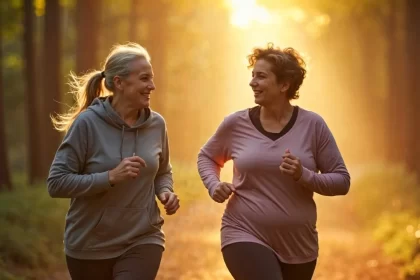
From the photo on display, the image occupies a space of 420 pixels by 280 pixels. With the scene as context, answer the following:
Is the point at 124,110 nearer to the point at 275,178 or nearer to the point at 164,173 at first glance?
the point at 164,173

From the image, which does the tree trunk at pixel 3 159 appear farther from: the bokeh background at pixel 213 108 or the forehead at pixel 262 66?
the forehead at pixel 262 66

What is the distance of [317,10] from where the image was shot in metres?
23.8

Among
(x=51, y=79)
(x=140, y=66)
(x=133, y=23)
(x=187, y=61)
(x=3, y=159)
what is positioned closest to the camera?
(x=140, y=66)

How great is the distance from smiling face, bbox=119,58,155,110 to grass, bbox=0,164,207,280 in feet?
12.7

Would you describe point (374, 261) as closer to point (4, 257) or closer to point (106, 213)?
point (4, 257)

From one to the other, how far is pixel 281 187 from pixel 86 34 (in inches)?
537

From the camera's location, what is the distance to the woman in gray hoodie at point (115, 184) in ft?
18.2

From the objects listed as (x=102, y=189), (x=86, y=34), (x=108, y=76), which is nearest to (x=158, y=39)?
(x=86, y=34)

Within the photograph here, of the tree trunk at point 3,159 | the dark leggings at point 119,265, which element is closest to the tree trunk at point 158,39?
the tree trunk at point 3,159

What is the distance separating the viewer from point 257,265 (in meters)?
5.76

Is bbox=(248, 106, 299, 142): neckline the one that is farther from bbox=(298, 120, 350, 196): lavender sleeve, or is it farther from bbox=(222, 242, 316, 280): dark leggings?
bbox=(222, 242, 316, 280): dark leggings

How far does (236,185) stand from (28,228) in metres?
6.31

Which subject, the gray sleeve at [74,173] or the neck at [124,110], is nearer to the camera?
→ the gray sleeve at [74,173]

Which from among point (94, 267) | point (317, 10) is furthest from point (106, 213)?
point (317, 10)
